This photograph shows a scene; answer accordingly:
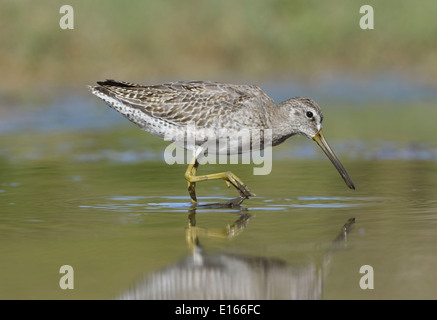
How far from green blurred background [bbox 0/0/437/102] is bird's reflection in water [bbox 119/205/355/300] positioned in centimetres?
1299

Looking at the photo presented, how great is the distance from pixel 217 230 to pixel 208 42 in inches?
637

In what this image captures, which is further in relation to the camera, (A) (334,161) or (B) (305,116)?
(A) (334,161)

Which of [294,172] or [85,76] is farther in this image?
[85,76]

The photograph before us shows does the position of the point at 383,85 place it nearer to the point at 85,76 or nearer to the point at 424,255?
the point at 85,76

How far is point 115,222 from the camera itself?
9.08m

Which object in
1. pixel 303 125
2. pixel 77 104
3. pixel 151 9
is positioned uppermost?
pixel 151 9

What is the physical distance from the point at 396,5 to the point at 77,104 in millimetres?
10829

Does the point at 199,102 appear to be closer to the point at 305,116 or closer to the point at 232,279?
the point at 305,116

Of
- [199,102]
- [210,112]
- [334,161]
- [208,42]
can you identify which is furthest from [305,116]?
[208,42]

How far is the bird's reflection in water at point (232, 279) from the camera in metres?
6.64

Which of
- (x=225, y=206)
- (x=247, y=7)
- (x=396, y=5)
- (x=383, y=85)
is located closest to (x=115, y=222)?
(x=225, y=206)

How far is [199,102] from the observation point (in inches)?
425
